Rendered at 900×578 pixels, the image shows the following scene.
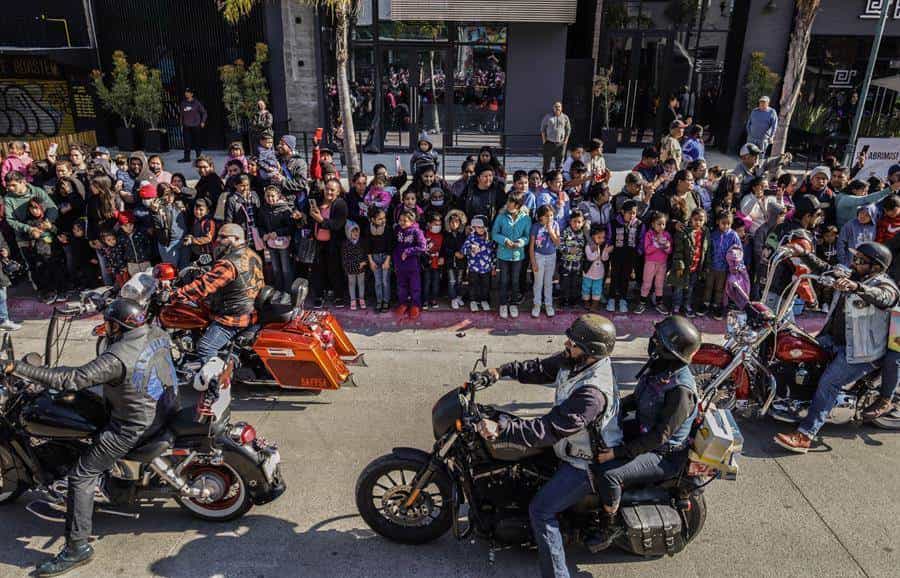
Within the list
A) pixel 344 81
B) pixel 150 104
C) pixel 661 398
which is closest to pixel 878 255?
pixel 661 398

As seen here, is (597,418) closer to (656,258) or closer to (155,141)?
(656,258)

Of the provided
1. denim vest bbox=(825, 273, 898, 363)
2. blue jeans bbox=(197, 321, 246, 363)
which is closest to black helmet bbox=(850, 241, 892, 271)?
denim vest bbox=(825, 273, 898, 363)

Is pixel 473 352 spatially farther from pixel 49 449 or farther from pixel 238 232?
pixel 49 449

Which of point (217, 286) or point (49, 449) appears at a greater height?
point (217, 286)

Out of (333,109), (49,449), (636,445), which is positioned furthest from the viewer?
(333,109)

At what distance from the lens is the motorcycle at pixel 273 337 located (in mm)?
6570

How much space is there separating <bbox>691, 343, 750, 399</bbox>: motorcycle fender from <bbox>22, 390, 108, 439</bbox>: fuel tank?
5.02 m

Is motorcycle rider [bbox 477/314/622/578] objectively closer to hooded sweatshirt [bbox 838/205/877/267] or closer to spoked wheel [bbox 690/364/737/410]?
spoked wheel [bbox 690/364/737/410]

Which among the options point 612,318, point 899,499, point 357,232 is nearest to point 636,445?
point 899,499

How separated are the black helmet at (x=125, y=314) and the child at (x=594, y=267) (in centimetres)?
581

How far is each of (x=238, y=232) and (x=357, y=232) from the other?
2.34 meters

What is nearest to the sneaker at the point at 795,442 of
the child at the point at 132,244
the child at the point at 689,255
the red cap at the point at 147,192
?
the child at the point at 689,255

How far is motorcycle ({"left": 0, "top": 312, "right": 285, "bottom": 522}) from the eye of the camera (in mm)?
4703

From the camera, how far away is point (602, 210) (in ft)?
29.2
